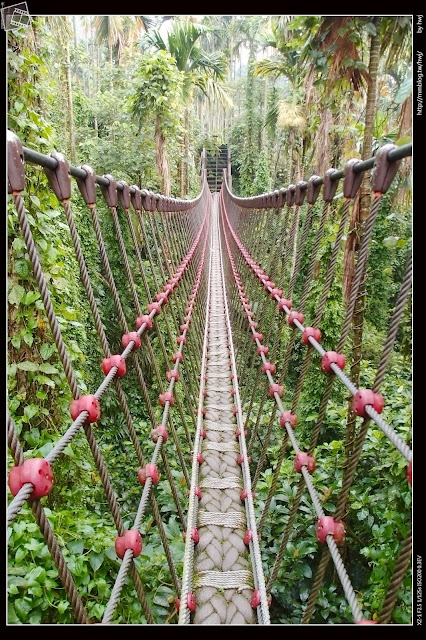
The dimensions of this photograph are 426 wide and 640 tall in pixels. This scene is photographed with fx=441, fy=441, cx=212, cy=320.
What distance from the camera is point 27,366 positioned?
5.44 ft

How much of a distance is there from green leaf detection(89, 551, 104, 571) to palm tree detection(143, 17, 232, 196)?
18.3ft

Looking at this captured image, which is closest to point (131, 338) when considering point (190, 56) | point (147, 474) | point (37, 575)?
point (147, 474)

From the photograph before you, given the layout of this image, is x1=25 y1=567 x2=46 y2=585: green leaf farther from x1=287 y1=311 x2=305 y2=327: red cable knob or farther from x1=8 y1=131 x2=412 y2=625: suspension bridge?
x1=287 y1=311 x2=305 y2=327: red cable knob

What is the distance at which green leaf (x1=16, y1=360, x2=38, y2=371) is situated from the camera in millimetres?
1642

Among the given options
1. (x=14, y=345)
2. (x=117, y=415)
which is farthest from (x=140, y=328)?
(x=117, y=415)

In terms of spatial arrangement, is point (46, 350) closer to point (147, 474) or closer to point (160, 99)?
point (147, 474)

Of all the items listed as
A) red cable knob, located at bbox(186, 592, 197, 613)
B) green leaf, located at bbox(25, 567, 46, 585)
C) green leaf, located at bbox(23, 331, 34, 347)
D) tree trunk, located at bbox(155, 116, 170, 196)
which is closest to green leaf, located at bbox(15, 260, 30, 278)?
green leaf, located at bbox(23, 331, 34, 347)

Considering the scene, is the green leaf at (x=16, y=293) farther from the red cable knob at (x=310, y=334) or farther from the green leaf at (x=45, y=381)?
the red cable knob at (x=310, y=334)

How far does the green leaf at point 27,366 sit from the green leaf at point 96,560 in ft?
2.24

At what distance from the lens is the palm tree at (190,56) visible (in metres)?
5.80

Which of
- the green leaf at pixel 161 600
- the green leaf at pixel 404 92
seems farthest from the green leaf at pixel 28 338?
the green leaf at pixel 404 92

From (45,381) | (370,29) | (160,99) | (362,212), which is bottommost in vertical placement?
(45,381)

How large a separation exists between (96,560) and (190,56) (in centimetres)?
661

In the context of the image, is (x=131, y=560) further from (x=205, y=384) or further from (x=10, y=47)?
(x=205, y=384)
